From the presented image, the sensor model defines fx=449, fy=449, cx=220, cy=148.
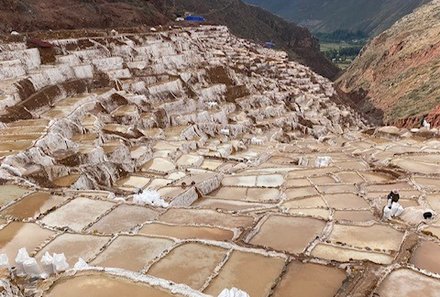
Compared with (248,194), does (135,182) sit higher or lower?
lower

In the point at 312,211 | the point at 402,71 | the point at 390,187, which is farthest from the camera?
the point at 402,71

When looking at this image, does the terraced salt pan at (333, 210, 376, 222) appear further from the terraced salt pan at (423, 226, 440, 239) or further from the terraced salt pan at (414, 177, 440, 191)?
the terraced salt pan at (414, 177, 440, 191)

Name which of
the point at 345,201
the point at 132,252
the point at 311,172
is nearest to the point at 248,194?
the point at 345,201

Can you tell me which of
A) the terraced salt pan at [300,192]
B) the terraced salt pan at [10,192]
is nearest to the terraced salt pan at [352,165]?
the terraced salt pan at [300,192]

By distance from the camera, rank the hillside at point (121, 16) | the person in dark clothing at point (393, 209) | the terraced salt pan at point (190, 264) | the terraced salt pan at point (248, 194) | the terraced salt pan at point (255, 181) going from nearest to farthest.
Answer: the terraced salt pan at point (190, 264)
the person in dark clothing at point (393, 209)
the terraced salt pan at point (248, 194)
the terraced salt pan at point (255, 181)
the hillside at point (121, 16)

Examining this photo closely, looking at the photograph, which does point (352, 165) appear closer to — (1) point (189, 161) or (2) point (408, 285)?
(1) point (189, 161)

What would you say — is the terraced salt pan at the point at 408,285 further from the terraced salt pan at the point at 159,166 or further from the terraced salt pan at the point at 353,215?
the terraced salt pan at the point at 159,166

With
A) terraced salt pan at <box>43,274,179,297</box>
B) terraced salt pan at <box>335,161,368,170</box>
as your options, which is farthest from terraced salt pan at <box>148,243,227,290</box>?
terraced salt pan at <box>335,161,368,170</box>
